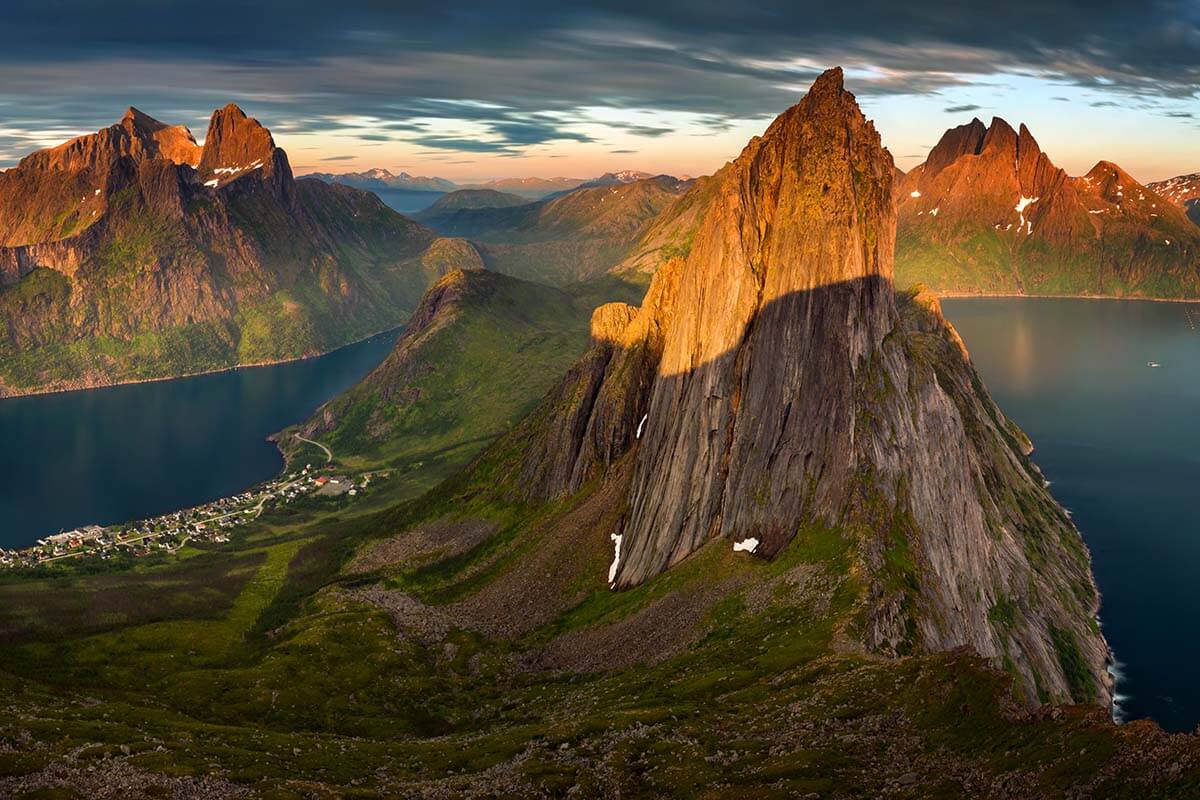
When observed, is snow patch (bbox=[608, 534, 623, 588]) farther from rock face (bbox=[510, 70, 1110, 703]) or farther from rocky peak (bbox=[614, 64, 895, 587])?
rocky peak (bbox=[614, 64, 895, 587])

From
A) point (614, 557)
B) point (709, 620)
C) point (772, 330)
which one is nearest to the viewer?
point (709, 620)

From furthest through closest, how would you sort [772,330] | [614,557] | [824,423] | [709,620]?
1. [614,557]
2. [772,330]
3. [824,423]
4. [709,620]

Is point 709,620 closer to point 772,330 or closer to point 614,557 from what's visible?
point 614,557

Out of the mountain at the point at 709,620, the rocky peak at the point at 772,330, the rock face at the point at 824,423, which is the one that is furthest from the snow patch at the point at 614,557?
the rocky peak at the point at 772,330

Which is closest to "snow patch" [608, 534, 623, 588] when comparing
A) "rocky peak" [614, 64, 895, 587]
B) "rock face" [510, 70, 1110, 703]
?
"rock face" [510, 70, 1110, 703]

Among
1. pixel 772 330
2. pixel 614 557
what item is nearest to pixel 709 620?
pixel 614 557

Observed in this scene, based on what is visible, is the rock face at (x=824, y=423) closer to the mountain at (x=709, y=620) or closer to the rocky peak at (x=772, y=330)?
the rocky peak at (x=772, y=330)

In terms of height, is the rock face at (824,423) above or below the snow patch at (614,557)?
above
